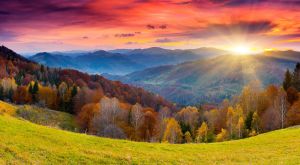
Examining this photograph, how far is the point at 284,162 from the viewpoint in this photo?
91.0ft

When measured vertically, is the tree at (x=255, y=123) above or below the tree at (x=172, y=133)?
above

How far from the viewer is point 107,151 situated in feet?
95.2

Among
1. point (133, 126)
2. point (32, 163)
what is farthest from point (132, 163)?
point (133, 126)

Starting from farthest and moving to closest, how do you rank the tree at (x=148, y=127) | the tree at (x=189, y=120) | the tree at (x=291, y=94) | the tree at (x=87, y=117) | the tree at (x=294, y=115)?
the tree at (x=148, y=127), the tree at (x=87, y=117), the tree at (x=189, y=120), the tree at (x=291, y=94), the tree at (x=294, y=115)

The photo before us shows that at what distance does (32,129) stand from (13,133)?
3.15 metres

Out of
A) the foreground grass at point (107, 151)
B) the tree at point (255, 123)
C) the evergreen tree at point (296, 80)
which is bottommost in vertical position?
the tree at point (255, 123)

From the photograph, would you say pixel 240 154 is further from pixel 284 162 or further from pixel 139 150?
pixel 139 150

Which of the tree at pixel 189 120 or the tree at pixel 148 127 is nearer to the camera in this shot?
the tree at pixel 189 120

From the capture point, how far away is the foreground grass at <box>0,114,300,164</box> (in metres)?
25.0

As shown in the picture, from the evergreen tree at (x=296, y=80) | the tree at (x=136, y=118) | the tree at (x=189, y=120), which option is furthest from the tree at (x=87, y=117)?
the evergreen tree at (x=296, y=80)

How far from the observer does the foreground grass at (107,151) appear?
82.0 ft

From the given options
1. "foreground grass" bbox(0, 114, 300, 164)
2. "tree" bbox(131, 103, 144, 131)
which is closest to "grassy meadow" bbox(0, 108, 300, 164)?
"foreground grass" bbox(0, 114, 300, 164)

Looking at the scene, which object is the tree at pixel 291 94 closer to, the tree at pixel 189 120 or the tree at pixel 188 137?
the tree at pixel 189 120

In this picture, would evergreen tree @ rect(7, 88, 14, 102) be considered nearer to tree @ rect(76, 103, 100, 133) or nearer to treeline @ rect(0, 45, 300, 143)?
treeline @ rect(0, 45, 300, 143)
